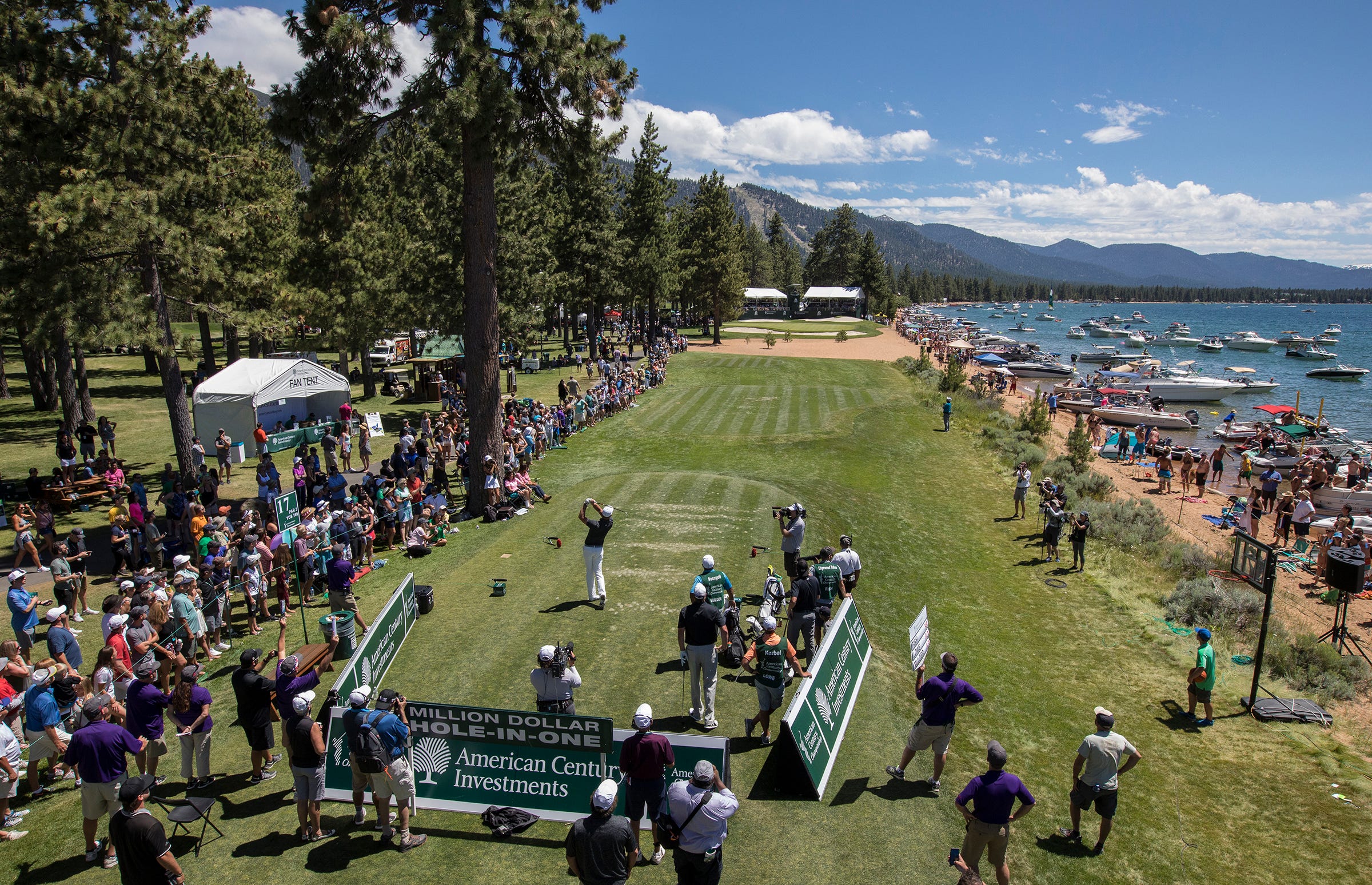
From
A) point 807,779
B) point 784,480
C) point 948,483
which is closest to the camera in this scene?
point 807,779

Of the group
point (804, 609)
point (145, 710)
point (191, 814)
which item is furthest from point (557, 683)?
point (145, 710)

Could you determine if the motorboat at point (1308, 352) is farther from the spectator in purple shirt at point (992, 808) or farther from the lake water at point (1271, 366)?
Answer: the spectator in purple shirt at point (992, 808)

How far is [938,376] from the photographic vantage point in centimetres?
4959

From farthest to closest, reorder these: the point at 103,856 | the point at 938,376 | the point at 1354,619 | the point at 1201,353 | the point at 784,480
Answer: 1. the point at 1201,353
2. the point at 938,376
3. the point at 784,480
4. the point at 1354,619
5. the point at 103,856

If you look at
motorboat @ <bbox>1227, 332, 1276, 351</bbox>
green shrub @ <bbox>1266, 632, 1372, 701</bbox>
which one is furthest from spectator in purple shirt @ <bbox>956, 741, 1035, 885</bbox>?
motorboat @ <bbox>1227, 332, 1276, 351</bbox>

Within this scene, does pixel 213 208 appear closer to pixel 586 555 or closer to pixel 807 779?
pixel 586 555

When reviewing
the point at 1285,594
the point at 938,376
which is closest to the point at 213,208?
the point at 1285,594

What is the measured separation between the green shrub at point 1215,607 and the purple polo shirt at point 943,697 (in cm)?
1108

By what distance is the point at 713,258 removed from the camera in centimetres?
6756

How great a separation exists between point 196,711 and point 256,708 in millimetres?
742

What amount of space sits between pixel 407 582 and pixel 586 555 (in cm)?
307

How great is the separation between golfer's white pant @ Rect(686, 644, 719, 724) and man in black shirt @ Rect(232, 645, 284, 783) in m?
5.05

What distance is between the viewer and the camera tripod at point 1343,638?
15.2 metres

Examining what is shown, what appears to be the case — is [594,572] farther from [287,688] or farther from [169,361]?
[169,361]
